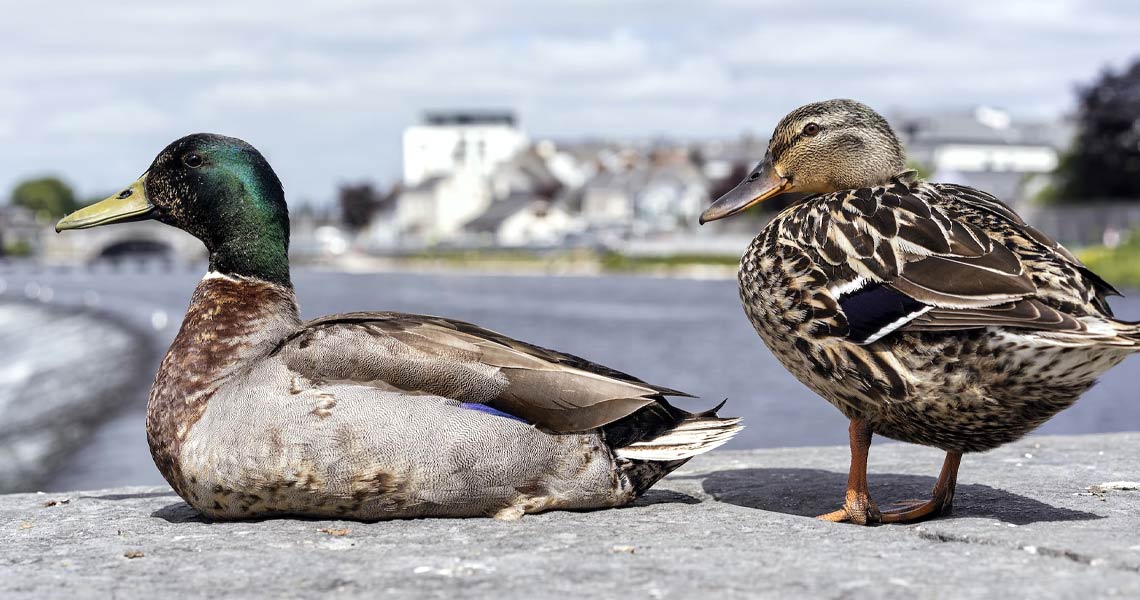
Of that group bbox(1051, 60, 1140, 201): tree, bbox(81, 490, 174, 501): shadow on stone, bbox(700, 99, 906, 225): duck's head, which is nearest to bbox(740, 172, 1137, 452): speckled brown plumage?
bbox(700, 99, 906, 225): duck's head

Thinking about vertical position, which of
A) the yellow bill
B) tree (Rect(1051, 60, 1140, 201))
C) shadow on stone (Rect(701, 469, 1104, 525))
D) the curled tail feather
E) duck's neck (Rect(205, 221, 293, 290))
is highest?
tree (Rect(1051, 60, 1140, 201))

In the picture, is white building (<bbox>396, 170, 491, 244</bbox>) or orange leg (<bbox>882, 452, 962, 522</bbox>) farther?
white building (<bbox>396, 170, 491, 244</bbox>)

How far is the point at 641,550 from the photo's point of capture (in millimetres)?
3756

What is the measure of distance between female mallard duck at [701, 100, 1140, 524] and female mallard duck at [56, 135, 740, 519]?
0.58m

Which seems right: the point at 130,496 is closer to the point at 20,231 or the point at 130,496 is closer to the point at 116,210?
the point at 116,210

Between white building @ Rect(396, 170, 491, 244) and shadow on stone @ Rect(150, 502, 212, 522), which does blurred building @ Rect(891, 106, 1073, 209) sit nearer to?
white building @ Rect(396, 170, 491, 244)

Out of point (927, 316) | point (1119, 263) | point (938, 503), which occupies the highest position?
point (927, 316)

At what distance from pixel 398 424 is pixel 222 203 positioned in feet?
4.11

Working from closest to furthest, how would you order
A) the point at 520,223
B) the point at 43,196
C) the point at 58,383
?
1. the point at 58,383
2. the point at 520,223
3. the point at 43,196

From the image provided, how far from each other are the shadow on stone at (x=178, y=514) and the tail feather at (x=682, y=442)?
1488mm

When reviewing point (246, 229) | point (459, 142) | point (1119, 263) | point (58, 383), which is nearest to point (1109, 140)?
point (1119, 263)

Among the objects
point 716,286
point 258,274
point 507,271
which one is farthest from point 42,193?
point 258,274

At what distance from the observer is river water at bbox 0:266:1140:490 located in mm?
14688

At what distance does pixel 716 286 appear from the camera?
56312 millimetres
